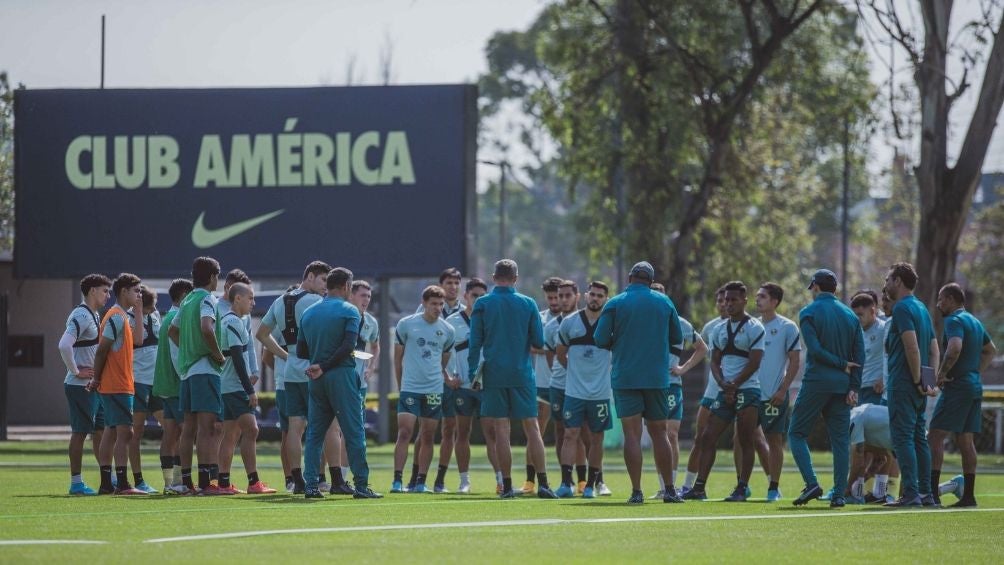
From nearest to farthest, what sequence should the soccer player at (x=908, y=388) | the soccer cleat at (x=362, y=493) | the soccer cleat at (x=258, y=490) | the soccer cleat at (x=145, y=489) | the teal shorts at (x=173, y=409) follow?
the soccer player at (x=908, y=388) < the soccer cleat at (x=362, y=493) < the soccer cleat at (x=258, y=490) < the soccer cleat at (x=145, y=489) < the teal shorts at (x=173, y=409)

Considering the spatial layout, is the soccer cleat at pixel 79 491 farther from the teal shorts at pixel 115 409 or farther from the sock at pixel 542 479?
the sock at pixel 542 479

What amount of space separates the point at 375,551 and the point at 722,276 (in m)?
28.5

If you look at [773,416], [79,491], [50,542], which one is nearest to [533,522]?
[50,542]

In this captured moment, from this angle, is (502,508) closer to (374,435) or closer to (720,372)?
(720,372)

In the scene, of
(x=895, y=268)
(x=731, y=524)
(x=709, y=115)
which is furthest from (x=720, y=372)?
(x=709, y=115)

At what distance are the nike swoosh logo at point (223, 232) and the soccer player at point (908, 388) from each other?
702 inches

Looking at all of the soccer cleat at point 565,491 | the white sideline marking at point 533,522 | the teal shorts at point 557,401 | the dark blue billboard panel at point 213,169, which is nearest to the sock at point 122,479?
the soccer cleat at point 565,491

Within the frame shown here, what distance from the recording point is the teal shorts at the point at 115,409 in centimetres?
1689

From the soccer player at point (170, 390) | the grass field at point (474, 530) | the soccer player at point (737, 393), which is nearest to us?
the grass field at point (474, 530)

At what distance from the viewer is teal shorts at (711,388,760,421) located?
16984 mm

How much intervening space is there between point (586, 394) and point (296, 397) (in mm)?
2979

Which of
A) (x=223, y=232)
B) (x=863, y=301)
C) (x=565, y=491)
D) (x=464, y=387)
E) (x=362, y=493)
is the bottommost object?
(x=565, y=491)

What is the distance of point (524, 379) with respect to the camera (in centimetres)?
1686

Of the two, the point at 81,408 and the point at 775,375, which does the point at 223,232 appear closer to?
the point at 81,408
